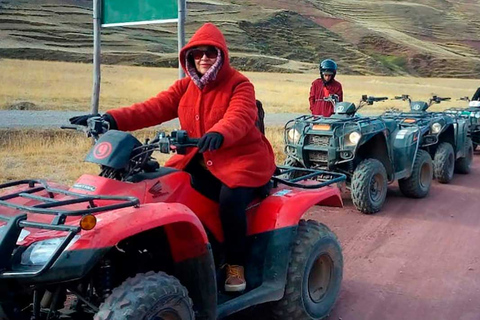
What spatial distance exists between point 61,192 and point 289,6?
93205 mm

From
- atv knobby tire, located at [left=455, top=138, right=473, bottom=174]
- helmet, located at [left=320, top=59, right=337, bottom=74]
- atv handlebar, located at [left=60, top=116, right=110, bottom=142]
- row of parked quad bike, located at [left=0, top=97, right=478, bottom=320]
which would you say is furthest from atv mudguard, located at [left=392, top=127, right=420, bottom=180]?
atv handlebar, located at [left=60, top=116, right=110, bottom=142]

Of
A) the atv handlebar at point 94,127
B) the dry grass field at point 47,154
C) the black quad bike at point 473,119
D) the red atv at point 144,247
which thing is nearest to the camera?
the red atv at point 144,247

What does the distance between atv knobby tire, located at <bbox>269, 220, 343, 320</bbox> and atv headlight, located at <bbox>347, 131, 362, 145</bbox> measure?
3.44 meters

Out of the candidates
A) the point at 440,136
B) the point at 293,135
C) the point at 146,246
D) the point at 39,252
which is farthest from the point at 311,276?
the point at 440,136

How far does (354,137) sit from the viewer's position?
802cm

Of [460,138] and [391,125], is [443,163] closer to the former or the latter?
[460,138]

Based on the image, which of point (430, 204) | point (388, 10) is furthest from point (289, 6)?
point (430, 204)

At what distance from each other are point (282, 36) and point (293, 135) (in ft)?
233

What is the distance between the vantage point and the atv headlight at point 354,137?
798 cm

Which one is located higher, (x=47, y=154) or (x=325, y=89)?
(x=325, y=89)

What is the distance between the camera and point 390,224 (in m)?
7.54

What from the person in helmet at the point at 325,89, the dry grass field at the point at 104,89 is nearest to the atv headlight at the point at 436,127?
the person in helmet at the point at 325,89

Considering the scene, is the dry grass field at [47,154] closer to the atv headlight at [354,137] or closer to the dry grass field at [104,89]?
the atv headlight at [354,137]

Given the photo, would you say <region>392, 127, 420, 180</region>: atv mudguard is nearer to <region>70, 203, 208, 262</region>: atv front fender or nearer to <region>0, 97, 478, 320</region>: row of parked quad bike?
<region>0, 97, 478, 320</region>: row of parked quad bike
